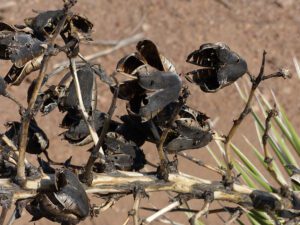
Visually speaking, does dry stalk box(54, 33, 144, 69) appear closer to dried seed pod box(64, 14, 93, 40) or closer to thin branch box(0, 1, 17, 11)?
thin branch box(0, 1, 17, 11)

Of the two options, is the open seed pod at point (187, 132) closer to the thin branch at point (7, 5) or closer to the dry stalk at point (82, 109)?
the dry stalk at point (82, 109)

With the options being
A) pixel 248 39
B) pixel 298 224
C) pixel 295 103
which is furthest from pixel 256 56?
pixel 298 224

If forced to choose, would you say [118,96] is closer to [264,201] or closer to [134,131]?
[134,131]

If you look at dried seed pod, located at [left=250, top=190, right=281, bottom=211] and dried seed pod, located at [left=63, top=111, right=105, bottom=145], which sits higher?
dried seed pod, located at [left=63, top=111, right=105, bottom=145]

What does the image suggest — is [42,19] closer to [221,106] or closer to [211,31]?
[221,106]

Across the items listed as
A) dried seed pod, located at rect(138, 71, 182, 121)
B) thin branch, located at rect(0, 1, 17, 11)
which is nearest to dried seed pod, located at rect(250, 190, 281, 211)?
dried seed pod, located at rect(138, 71, 182, 121)

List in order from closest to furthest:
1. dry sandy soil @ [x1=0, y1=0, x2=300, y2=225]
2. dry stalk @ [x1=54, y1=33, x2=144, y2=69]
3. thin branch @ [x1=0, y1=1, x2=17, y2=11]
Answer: dry sandy soil @ [x1=0, y1=0, x2=300, y2=225], dry stalk @ [x1=54, y1=33, x2=144, y2=69], thin branch @ [x1=0, y1=1, x2=17, y2=11]

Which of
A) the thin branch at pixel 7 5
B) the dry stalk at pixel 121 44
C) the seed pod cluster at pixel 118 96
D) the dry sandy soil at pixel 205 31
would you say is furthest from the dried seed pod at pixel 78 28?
the thin branch at pixel 7 5
